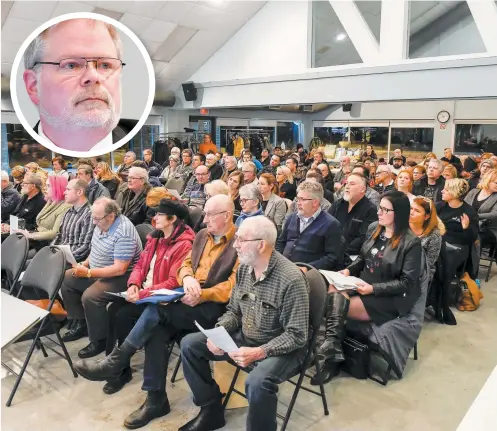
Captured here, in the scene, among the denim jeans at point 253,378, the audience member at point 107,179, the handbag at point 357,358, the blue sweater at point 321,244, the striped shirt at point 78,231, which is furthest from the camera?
the audience member at point 107,179

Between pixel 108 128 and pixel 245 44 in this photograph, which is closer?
pixel 108 128

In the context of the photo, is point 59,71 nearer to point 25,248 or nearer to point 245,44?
point 25,248

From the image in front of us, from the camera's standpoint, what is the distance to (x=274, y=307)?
2.17 meters

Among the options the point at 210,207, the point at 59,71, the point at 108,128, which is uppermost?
the point at 59,71

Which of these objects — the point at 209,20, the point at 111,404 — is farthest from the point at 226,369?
the point at 209,20

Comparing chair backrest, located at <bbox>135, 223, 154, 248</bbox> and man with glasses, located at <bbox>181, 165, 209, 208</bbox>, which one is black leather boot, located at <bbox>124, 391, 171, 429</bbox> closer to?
chair backrest, located at <bbox>135, 223, 154, 248</bbox>

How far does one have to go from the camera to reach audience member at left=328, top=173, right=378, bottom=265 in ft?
12.0

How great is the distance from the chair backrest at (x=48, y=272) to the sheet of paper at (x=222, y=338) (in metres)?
1.12

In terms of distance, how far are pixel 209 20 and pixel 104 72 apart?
7.40 m

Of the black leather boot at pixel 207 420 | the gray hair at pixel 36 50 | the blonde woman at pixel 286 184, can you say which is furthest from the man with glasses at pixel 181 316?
the blonde woman at pixel 286 184

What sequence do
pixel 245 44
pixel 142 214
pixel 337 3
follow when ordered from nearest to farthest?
1. pixel 142 214
2. pixel 337 3
3. pixel 245 44

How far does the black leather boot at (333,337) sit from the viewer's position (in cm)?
279

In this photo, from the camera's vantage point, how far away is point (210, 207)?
266 centimetres

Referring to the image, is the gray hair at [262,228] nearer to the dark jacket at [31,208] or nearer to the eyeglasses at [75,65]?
the eyeglasses at [75,65]
